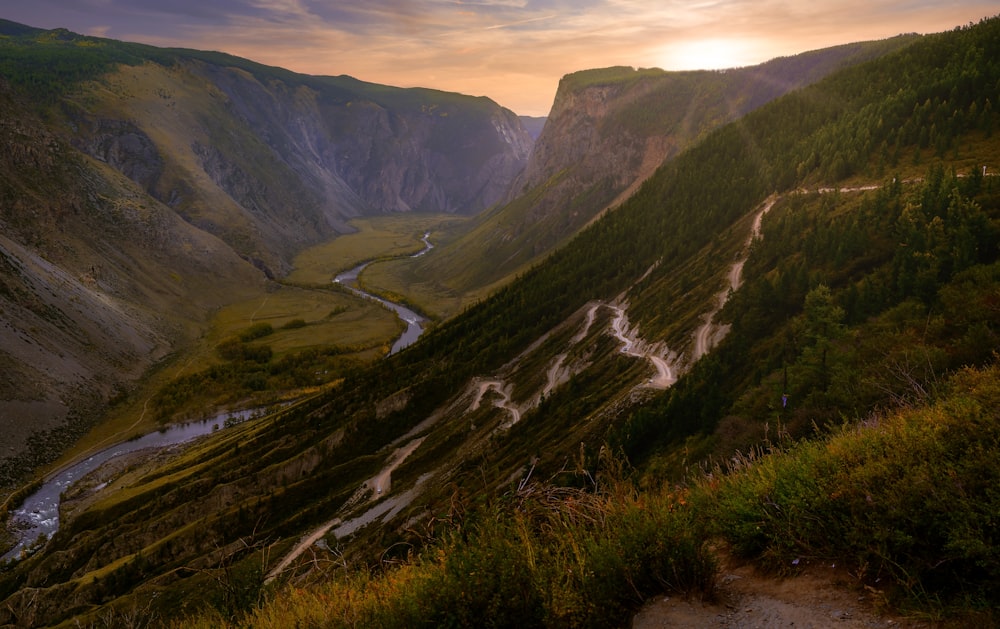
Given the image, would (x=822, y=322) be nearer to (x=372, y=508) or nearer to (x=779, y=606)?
(x=779, y=606)

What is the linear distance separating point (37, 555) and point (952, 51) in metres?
150

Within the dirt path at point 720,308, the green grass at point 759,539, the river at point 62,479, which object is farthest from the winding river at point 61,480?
the dirt path at point 720,308

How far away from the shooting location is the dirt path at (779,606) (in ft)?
25.6

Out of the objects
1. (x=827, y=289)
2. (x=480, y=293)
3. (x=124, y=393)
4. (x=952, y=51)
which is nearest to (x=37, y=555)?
(x=124, y=393)

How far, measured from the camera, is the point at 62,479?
247 ft

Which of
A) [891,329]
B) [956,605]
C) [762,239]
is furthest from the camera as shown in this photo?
[762,239]

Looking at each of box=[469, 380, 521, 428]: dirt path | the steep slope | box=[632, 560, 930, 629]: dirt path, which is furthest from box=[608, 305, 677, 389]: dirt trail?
the steep slope

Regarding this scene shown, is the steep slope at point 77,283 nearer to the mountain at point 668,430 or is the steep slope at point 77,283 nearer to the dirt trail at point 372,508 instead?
the mountain at point 668,430

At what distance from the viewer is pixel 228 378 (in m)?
113

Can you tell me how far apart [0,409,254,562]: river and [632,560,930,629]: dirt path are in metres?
81.3

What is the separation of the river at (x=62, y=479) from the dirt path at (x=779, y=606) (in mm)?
81281

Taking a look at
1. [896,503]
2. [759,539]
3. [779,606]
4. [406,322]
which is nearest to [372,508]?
[759,539]

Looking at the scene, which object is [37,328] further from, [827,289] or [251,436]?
[827,289]

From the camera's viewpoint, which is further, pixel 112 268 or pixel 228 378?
pixel 112 268
